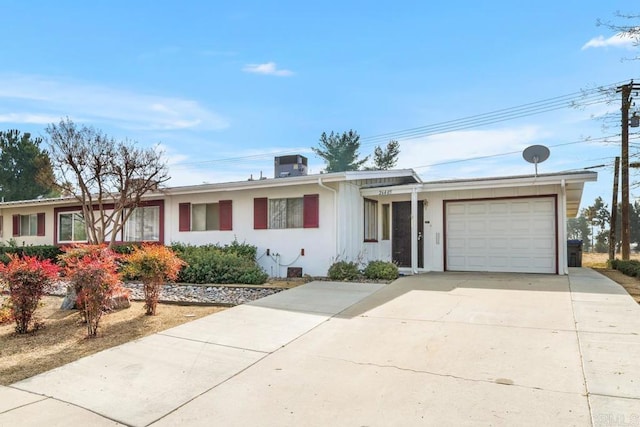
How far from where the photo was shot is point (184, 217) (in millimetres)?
13469

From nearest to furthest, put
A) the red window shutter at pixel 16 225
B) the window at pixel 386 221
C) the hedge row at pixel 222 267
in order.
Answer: the hedge row at pixel 222 267 < the window at pixel 386 221 < the red window shutter at pixel 16 225

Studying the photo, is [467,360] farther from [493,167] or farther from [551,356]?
[493,167]

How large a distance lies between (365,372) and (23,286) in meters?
4.92

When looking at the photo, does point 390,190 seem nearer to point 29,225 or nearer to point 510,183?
point 510,183

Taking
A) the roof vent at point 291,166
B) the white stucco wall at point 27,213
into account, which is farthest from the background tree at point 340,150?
the white stucco wall at point 27,213

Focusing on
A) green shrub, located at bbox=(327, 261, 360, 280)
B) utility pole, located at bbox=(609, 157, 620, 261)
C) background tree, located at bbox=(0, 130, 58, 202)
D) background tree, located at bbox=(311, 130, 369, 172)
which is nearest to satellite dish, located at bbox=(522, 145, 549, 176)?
green shrub, located at bbox=(327, 261, 360, 280)

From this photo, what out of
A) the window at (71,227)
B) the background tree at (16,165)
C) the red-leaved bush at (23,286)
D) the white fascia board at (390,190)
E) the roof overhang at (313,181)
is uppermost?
the background tree at (16,165)

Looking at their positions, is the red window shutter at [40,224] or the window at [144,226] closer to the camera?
the window at [144,226]

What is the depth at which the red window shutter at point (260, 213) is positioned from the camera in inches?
474

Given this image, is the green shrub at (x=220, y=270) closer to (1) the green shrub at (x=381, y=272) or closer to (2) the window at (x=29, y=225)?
(1) the green shrub at (x=381, y=272)

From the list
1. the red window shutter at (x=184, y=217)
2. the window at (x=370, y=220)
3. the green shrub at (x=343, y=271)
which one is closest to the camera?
the green shrub at (x=343, y=271)

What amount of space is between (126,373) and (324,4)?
32.6 ft

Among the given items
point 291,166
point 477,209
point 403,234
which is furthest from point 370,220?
point 291,166

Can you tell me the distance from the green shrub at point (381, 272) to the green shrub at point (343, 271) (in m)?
0.31
